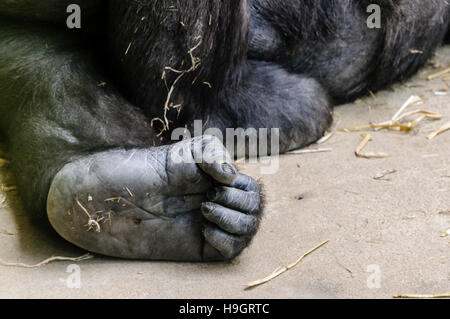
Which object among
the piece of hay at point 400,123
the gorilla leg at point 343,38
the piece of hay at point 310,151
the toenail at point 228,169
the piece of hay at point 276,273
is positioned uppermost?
the gorilla leg at point 343,38

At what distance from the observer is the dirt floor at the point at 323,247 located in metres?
1.31

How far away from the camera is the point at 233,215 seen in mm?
1387

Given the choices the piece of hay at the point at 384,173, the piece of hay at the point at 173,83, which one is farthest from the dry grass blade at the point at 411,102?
the piece of hay at the point at 173,83

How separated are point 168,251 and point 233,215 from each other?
0.17 metres

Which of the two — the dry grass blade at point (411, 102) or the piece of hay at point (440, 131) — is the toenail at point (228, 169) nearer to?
the piece of hay at point (440, 131)

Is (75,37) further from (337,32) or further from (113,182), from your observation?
(337,32)

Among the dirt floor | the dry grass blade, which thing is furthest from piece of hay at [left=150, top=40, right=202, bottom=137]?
the dry grass blade

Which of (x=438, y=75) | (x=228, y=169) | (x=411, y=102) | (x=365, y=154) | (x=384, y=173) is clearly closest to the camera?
(x=228, y=169)

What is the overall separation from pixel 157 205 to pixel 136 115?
0.34 m

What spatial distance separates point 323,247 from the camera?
1.48 meters

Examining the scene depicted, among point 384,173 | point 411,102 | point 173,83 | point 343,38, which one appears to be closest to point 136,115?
point 173,83

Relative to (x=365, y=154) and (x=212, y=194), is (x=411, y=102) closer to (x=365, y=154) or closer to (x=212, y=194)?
(x=365, y=154)

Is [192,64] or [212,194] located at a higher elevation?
[192,64]

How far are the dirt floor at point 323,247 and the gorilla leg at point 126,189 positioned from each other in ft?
0.21
